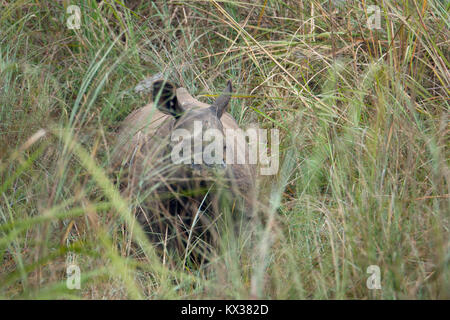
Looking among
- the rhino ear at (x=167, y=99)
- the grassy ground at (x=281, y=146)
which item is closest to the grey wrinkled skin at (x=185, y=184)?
the rhino ear at (x=167, y=99)

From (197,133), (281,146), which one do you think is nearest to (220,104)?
(197,133)

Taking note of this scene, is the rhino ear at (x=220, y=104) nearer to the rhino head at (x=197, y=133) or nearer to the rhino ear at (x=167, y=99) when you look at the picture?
the rhino head at (x=197, y=133)

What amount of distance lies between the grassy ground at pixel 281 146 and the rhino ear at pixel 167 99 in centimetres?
30

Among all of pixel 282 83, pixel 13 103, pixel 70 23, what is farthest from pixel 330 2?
pixel 13 103

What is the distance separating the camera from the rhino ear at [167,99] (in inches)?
151

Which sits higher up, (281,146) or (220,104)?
(220,104)

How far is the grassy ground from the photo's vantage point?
9.11 feet

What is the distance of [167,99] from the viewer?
3.86m

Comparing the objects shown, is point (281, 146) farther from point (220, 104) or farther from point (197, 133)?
point (197, 133)

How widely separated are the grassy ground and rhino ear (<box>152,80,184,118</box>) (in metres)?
0.30

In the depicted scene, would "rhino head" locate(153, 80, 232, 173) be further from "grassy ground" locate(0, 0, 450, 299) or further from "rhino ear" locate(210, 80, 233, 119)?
"grassy ground" locate(0, 0, 450, 299)

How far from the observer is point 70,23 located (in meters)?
5.04

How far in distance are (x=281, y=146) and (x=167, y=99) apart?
3.27 ft

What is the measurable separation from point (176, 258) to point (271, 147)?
115 centimetres
